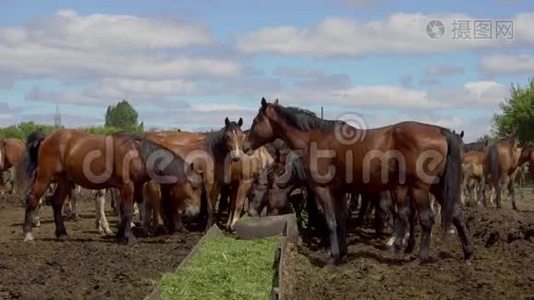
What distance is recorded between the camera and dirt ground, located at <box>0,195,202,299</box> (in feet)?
29.3

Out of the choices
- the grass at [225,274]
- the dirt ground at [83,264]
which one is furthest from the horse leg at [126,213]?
the grass at [225,274]

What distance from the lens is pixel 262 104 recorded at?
41.3 ft

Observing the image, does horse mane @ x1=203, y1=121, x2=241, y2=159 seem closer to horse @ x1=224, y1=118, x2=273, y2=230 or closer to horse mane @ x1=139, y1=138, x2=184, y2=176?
horse @ x1=224, y1=118, x2=273, y2=230

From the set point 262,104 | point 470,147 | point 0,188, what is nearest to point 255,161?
point 262,104

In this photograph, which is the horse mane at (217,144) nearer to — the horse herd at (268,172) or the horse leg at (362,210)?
the horse herd at (268,172)

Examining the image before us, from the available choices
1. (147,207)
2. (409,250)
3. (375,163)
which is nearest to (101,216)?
(147,207)

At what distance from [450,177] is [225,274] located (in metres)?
3.62

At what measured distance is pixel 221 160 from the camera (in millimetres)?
16062

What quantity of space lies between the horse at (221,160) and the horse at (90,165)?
1581mm

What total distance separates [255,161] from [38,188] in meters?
5.00

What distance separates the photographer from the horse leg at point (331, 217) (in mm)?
11265

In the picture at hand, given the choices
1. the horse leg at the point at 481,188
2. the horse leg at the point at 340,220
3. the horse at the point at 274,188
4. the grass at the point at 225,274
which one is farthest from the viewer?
the horse leg at the point at 481,188

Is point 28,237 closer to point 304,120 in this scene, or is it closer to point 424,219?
point 304,120

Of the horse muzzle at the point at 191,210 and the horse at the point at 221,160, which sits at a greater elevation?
the horse at the point at 221,160
